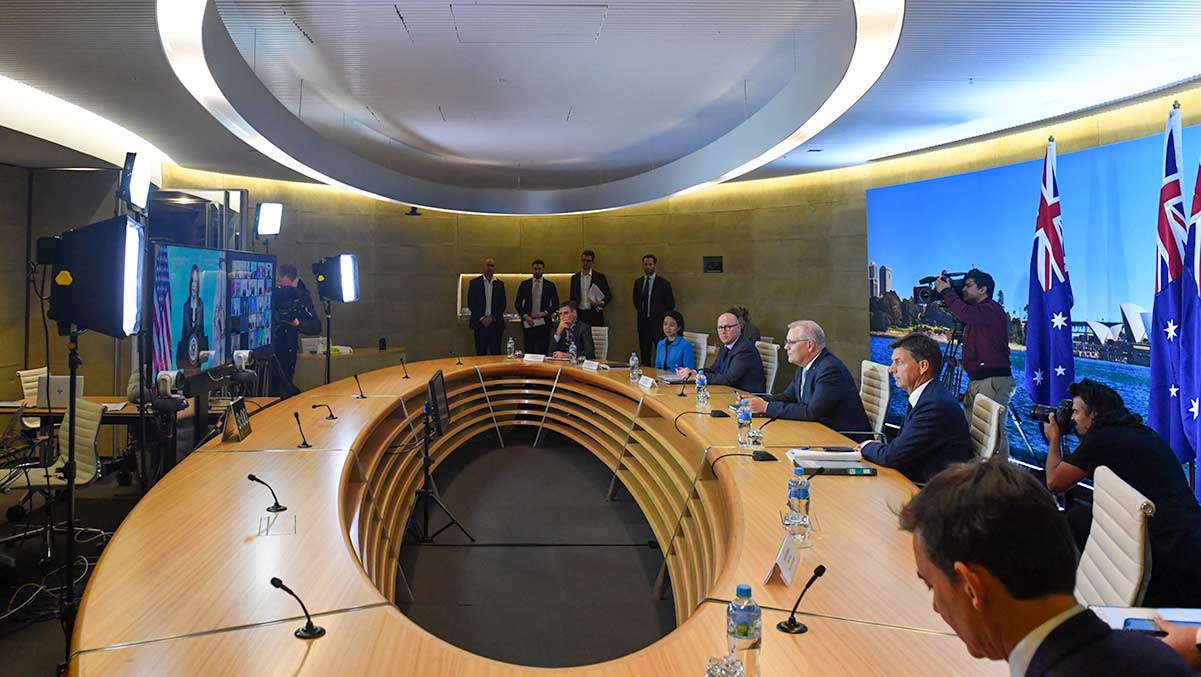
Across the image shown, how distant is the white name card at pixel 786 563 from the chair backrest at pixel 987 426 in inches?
66.5

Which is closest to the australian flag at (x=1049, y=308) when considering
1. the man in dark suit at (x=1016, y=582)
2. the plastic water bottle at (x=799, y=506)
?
the plastic water bottle at (x=799, y=506)

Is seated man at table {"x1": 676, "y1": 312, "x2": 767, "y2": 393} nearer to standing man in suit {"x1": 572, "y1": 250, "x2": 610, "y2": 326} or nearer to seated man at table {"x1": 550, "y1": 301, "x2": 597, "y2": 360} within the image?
seated man at table {"x1": 550, "y1": 301, "x2": 597, "y2": 360}

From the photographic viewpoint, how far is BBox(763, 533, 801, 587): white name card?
179cm

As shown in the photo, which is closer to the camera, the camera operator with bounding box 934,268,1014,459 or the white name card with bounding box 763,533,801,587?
→ the white name card with bounding box 763,533,801,587

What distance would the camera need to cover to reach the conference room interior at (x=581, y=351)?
5.63ft

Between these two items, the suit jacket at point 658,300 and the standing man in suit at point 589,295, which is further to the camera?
the standing man in suit at point 589,295

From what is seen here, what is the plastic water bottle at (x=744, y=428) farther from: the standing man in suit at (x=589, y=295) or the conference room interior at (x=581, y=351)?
the standing man in suit at (x=589, y=295)

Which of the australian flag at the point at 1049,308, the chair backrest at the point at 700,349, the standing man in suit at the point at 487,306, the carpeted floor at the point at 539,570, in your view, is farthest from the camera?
the standing man in suit at the point at 487,306

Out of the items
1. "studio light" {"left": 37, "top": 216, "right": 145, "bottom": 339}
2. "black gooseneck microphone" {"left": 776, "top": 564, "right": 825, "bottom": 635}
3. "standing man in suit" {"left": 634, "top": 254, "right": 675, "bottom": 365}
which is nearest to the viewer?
"black gooseneck microphone" {"left": 776, "top": 564, "right": 825, "bottom": 635}

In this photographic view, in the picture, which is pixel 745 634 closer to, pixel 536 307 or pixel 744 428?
pixel 744 428

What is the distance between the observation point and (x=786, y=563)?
1.80 metres

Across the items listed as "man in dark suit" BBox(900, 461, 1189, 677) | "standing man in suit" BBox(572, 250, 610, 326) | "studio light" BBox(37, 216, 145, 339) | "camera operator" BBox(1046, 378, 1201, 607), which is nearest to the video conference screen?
"studio light" BBox(37, 216, 145, 339)

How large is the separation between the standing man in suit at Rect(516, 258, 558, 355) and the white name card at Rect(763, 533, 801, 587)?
708cm

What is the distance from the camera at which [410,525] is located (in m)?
4.30
